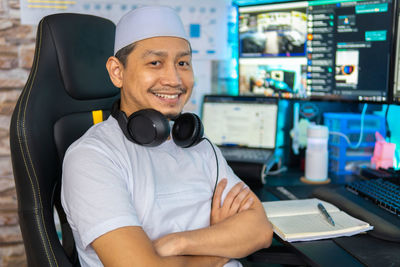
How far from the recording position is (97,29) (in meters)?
1.15

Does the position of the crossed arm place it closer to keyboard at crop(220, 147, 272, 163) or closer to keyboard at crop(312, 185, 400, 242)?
keyboard at crop(312, 185, 400, 242)

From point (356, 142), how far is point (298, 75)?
384 mm

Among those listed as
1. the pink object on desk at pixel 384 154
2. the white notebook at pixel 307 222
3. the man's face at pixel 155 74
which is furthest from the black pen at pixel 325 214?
the pink object on desk at pixel 384 154

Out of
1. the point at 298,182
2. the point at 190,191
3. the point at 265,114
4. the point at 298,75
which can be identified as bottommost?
the point at 298,182

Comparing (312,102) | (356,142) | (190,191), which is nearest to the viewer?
(190,191)

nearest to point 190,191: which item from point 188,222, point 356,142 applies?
point 188,222

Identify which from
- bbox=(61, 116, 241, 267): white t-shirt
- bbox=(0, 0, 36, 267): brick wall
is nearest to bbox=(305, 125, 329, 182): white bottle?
bbox=(61, 116, 241, 267): white t-shirt

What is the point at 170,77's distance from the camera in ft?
3.48

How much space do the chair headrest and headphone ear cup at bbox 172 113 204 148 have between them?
0.86 ft

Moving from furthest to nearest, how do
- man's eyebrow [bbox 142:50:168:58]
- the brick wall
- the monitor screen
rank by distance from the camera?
1. the monitor screen
2. the brick wall
3. man's eyebrow [bbox 142:50:168:58]

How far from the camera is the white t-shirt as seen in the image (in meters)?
0.86

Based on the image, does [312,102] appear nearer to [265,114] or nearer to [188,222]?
[265,114]

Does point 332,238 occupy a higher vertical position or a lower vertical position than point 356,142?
lower

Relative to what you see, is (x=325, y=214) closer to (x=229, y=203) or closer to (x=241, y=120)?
(x=229, y=203)
